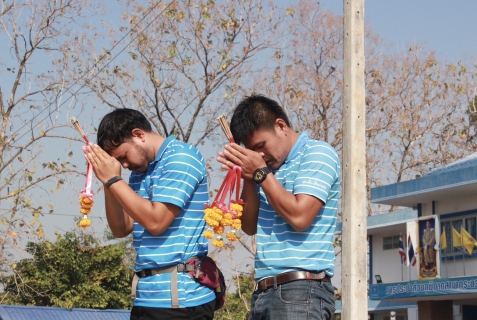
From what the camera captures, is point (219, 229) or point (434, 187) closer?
point (219, 229)

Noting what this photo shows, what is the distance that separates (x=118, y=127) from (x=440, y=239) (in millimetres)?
16073

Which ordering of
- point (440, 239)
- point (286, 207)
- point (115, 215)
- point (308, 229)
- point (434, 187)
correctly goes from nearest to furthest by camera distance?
point (286, 207) → point (308, 229) → point (115, 215) → point (434, 187) → point (440, 239)

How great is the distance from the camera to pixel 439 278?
18.1 meters

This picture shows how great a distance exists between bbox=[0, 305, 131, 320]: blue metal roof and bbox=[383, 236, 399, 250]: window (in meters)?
9.59

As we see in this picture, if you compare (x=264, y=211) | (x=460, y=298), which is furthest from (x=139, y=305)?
(x=460, y=298)

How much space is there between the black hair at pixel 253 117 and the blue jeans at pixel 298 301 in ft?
2.30

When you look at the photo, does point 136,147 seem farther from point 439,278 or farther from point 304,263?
point 439,278

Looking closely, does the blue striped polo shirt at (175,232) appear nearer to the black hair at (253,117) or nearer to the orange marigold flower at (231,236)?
the orange marigold flower at (231,236)

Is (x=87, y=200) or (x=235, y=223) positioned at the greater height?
(x=87, y=200)

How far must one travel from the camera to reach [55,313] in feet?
49.2

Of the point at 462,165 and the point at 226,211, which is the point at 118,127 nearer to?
the point at 226,211

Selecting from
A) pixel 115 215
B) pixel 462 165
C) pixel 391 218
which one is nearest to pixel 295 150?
pixel 115 215

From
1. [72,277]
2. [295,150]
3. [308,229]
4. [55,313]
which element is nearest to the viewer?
[308,229]

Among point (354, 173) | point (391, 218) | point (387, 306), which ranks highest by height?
point (391, 218)
